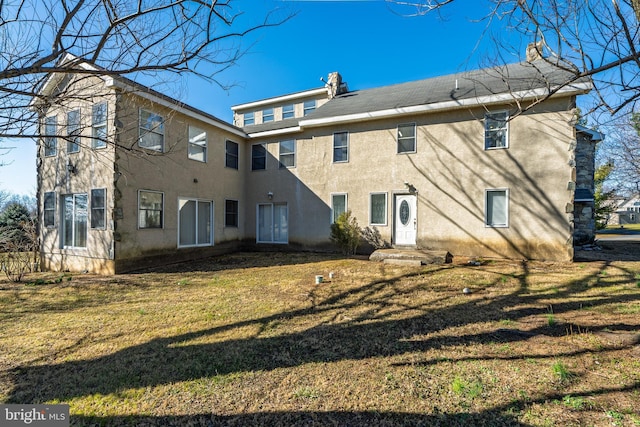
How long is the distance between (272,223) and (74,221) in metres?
6.66

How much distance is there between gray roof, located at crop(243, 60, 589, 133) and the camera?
9125 mm

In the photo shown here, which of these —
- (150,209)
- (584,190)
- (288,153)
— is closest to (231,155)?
(288,153)

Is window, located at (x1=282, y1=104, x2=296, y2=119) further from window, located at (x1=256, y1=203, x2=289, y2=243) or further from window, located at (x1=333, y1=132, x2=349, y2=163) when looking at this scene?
window, located at (x1=256, y1=203, x2=289, y2=243)

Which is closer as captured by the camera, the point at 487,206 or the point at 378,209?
the point at 487,206

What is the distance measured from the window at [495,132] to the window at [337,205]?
5.09 meters

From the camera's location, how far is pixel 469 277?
6832 millimetres

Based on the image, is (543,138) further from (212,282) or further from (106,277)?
(106,277)

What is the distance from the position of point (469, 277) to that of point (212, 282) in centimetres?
605

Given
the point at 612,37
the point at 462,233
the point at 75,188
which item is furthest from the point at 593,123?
the point at 75,188

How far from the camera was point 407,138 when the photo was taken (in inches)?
415

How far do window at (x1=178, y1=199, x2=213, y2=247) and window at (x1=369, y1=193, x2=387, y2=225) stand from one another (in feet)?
20.2

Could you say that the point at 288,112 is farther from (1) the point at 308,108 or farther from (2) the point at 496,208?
(2) the point at 496,208

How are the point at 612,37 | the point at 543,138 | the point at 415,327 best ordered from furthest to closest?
the point at 543,138 < the point at 415,327 < the point at 612,37

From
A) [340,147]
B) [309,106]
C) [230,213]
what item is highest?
[309,106]
